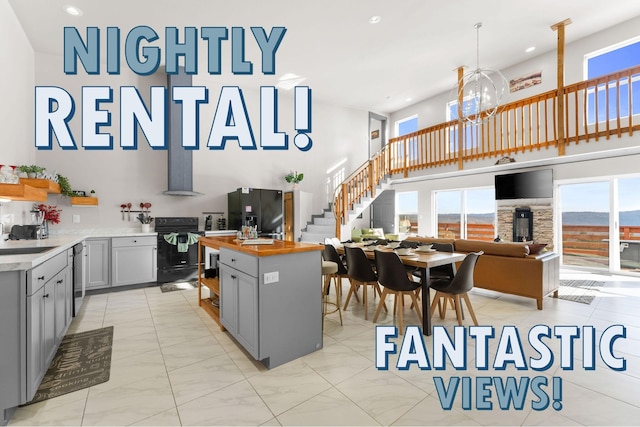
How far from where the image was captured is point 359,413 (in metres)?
1.87

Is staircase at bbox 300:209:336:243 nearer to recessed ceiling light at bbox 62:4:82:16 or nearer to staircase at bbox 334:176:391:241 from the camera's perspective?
staircase at bbox 334:176:391:241

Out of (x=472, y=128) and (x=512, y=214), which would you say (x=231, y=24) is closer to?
(x=472, y=128)

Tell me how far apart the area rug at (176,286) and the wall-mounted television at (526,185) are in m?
6.94

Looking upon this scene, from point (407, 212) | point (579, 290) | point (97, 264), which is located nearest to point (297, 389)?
point (97, 264)

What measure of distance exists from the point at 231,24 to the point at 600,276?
26.1 feet

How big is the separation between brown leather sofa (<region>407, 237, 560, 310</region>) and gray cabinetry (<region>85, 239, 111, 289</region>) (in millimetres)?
5430

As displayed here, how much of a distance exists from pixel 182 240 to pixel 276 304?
3.63 meters

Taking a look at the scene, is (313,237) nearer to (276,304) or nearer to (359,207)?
(359,207)

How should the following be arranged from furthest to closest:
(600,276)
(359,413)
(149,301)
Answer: (600,276) → (149,301) → (359,413)

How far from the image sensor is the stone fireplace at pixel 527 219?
6742 mm

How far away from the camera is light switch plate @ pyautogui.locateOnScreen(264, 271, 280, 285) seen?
235 centimetres

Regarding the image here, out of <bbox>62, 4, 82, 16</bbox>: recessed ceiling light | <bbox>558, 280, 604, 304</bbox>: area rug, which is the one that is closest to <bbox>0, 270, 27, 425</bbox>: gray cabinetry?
<bbox>62, 4, 82, 16</bbox>: recessed ceiling light

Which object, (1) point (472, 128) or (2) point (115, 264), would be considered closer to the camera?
(2) point (115, 264)

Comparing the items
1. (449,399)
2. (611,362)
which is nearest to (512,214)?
(611,362)
